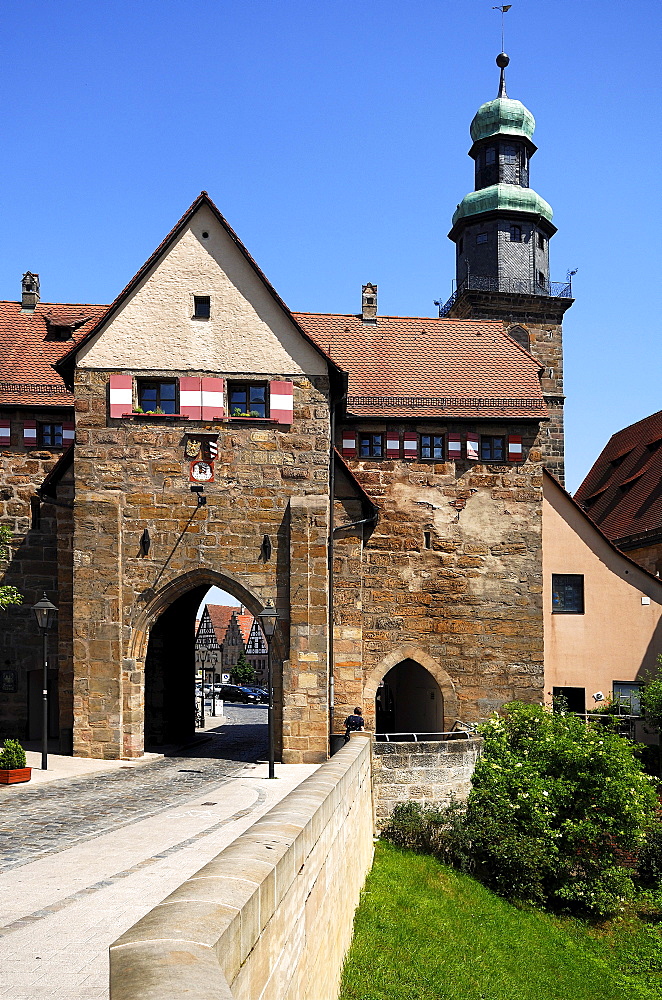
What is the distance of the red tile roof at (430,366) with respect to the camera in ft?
82.0

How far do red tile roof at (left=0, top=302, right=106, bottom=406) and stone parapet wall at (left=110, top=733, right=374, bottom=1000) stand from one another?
1704 centimetres

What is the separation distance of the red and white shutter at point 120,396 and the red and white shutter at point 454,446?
348 inches

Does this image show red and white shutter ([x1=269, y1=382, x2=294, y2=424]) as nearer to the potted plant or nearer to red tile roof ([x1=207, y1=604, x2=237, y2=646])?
the potted plant

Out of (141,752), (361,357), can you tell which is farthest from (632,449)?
(141,752)

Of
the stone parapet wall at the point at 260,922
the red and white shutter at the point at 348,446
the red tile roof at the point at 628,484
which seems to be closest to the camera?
the stone parapet wall at the point at 260,922

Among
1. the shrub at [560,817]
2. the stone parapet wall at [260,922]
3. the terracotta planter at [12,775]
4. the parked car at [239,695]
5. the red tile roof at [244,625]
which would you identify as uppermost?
the stone parapet wall at [260,922]

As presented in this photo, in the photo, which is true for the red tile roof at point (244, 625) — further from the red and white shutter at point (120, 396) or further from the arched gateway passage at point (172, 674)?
the red and white shutter at point (120, 396)

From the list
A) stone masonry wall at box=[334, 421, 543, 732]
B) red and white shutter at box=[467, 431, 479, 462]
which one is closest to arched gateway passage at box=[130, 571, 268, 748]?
stone masonry wall at box=[334, 421, 543, 732]

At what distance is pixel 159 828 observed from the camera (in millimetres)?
11336

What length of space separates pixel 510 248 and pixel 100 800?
1250 inches

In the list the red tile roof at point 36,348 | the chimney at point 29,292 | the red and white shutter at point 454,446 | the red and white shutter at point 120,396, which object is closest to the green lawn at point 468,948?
the red and white shutter at point 120,396

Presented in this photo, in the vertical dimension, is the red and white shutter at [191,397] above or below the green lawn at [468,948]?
above

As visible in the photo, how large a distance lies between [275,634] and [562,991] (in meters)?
7.79

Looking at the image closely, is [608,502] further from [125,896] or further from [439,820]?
[125,896]
